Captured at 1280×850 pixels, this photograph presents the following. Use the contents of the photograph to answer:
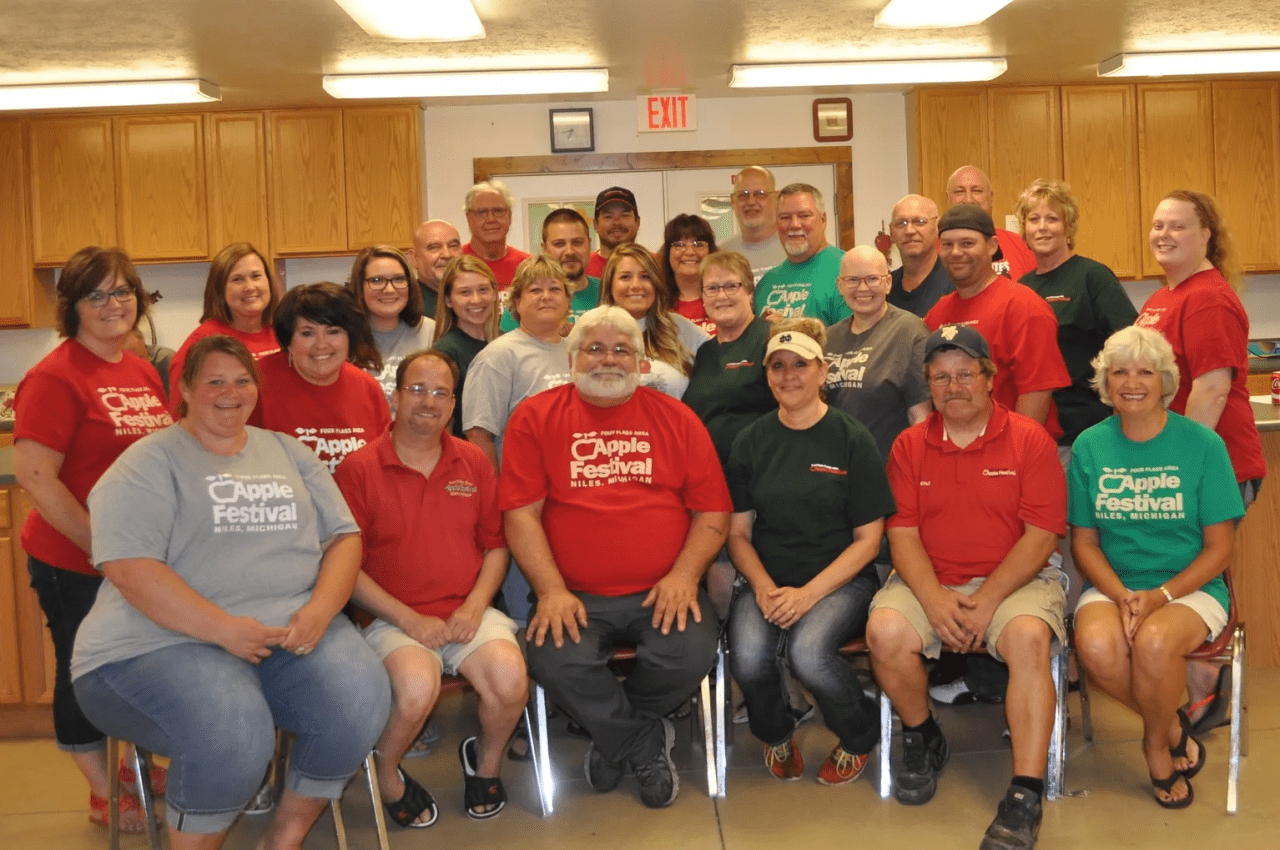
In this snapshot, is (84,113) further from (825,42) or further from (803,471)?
(803,471)

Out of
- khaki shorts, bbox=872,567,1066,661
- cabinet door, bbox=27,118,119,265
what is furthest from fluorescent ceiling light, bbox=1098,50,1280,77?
cabinet door, bbox=27,118,119,265

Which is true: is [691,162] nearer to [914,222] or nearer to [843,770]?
[914,222]

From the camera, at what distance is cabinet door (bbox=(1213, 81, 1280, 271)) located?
23.1ft

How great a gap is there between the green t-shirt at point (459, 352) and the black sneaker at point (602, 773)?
3.72ft

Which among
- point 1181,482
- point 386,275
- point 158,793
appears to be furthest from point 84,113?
point 1181,482

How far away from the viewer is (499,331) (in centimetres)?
403

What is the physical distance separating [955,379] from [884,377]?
1.23 ft

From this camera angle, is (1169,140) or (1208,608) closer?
(1208,608)

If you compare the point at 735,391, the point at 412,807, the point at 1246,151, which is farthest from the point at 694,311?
the point at 1246,151

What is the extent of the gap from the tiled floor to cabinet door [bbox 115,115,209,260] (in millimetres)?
3930

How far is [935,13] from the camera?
17.1ft

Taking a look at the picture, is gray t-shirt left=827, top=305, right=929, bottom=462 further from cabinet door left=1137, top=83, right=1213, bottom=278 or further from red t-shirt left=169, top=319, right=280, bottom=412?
cabinet door left=1137, top=83, right=1213, bottom=278

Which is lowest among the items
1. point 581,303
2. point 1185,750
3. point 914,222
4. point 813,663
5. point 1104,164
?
point 1185,750

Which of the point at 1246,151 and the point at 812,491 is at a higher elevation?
the point at 1246,151
